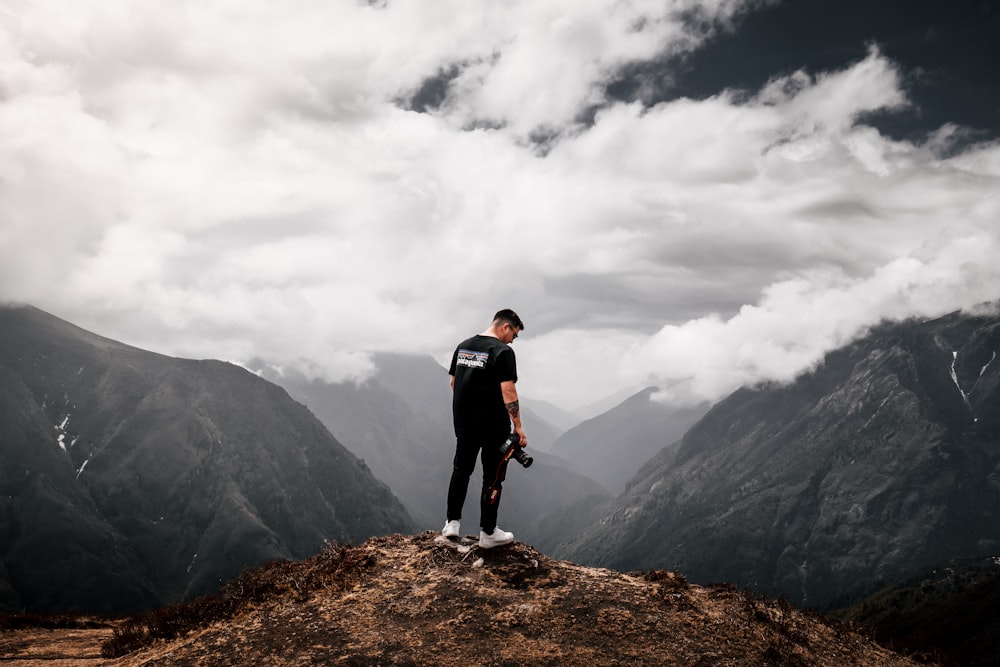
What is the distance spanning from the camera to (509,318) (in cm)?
1270

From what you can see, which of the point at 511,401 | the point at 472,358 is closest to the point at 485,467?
the point at 511,401

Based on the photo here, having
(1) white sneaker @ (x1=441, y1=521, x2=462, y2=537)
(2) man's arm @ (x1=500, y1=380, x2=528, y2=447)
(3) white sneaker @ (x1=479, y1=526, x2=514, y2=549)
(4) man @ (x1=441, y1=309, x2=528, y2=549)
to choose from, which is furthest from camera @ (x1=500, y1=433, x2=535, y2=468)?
(1) white sneaker @ (x1=441, y1=521, x2=462, y2=537)

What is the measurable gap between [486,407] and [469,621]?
12.8 ft

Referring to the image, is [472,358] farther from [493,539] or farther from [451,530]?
[451,530]

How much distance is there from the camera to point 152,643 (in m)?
10.8

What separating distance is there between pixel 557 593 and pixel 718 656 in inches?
114

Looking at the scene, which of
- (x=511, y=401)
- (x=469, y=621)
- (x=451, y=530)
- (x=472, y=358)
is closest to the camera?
(x=469, y=621)

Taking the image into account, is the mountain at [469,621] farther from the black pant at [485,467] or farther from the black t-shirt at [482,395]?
the black t-shirt at [482,395]

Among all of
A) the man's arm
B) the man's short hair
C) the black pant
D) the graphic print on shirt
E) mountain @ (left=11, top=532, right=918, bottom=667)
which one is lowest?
mountain @ (left=11, top=532, right=918, bottom=667)

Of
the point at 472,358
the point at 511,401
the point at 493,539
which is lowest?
A: the point at 493,539

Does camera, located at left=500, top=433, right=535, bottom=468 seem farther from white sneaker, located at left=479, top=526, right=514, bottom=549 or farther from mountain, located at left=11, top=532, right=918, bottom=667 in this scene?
mountain, located at left=11, top=532, right=918, bottom=667

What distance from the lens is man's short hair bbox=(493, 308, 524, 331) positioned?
12.7 m

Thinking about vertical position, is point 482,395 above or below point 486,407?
above

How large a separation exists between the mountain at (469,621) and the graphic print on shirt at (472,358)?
3833 millimetres
